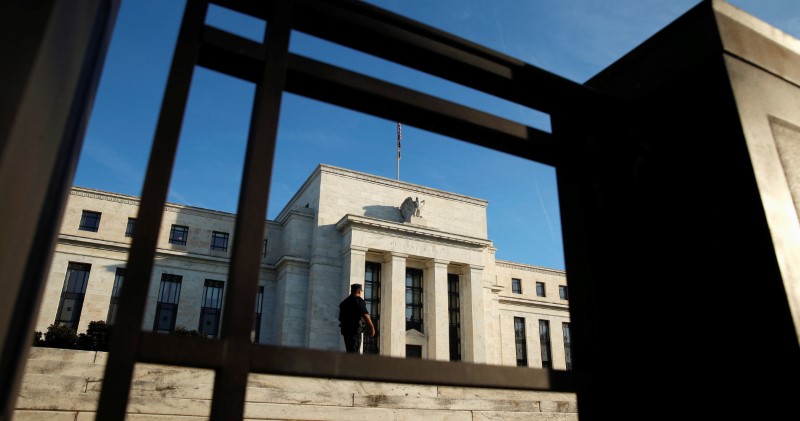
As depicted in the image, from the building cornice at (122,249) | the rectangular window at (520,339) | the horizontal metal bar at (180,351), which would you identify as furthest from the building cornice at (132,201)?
the horizontal metal bar at (180,351)

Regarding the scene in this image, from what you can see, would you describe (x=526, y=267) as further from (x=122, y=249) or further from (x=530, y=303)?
(x=122, y=249)

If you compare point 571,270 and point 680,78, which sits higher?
point 680,78

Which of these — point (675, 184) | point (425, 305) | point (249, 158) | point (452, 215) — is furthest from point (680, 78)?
point (452, 215)

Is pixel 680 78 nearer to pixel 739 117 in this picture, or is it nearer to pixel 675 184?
pixel 739 117

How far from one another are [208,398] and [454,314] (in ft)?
100

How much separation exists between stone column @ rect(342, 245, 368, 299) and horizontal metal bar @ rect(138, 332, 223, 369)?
31.2 metres

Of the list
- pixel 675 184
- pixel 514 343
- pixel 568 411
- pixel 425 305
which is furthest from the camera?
pixel 514 343

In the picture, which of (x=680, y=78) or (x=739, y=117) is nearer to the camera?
(x=739, y=117)

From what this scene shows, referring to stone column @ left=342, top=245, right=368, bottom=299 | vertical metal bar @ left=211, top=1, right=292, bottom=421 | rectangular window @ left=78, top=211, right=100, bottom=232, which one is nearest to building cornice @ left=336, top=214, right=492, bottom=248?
stone column @ left=342, top=245, right=368, bottom=299

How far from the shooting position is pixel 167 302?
32656 mm

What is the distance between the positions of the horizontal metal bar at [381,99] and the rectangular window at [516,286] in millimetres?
44418

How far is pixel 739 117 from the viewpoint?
168 cm

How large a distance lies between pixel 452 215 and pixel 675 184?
3698 centimetres

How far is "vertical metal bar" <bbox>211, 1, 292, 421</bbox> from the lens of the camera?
115 cm
